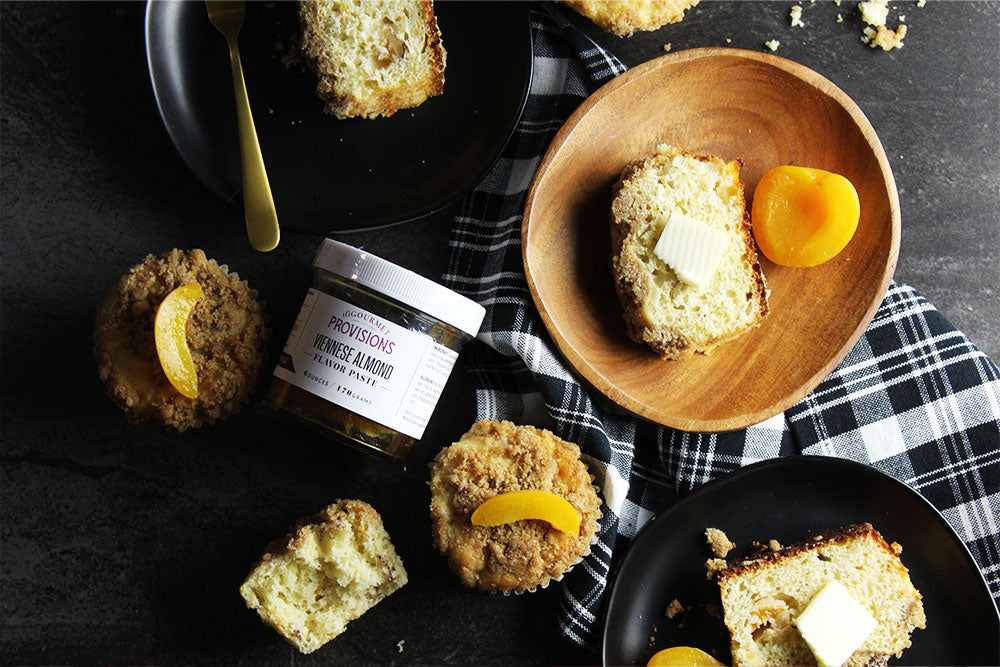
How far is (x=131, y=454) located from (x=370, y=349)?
96 cm

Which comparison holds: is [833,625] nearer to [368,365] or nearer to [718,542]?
[718,542]

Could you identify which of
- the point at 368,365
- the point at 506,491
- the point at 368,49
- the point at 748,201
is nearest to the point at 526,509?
the point at 506,491

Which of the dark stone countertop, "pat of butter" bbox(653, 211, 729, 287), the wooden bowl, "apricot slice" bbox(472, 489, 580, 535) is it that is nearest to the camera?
"apricot slice" bbox(472, 489, 580, 535)

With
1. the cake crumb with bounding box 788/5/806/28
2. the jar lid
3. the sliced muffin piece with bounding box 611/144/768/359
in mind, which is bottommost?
the jar lid

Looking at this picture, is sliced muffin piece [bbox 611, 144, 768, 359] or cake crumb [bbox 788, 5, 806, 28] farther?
cake crumb [bbox 788, 5, 806, 28]

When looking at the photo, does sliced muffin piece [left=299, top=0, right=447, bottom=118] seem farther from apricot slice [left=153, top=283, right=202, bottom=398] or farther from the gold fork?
apricot slice [left=153, top=283, right=202, bottom=398]

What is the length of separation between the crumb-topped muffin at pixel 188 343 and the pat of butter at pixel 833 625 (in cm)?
186

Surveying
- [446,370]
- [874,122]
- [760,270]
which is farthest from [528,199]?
[874,122]

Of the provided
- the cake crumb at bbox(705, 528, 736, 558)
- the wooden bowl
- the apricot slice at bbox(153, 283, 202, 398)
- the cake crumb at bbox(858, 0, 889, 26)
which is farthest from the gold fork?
the cake crumb at bbox(858, 0, 889, 26)

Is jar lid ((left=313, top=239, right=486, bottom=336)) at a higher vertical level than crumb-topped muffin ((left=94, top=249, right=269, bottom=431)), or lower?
higher

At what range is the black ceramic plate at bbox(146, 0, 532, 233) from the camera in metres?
2.61

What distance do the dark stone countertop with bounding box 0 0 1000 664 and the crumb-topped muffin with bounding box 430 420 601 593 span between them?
0.30 m

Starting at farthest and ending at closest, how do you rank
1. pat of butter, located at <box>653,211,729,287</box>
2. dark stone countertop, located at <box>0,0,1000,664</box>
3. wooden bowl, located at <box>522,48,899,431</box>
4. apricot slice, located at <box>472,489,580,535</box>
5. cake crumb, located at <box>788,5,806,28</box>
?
cake crumb, located at <box>788,5,806,28</box>
dark stone countertop, located at <box>0,0,1000,664</box>
wooden bowl, located at <box>522,48,899,431</box>
pat of butter, located at <box>653,211,729,287</box>
apricot slice, located at <box>472,489,580,535</box>

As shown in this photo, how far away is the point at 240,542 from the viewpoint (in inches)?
104
